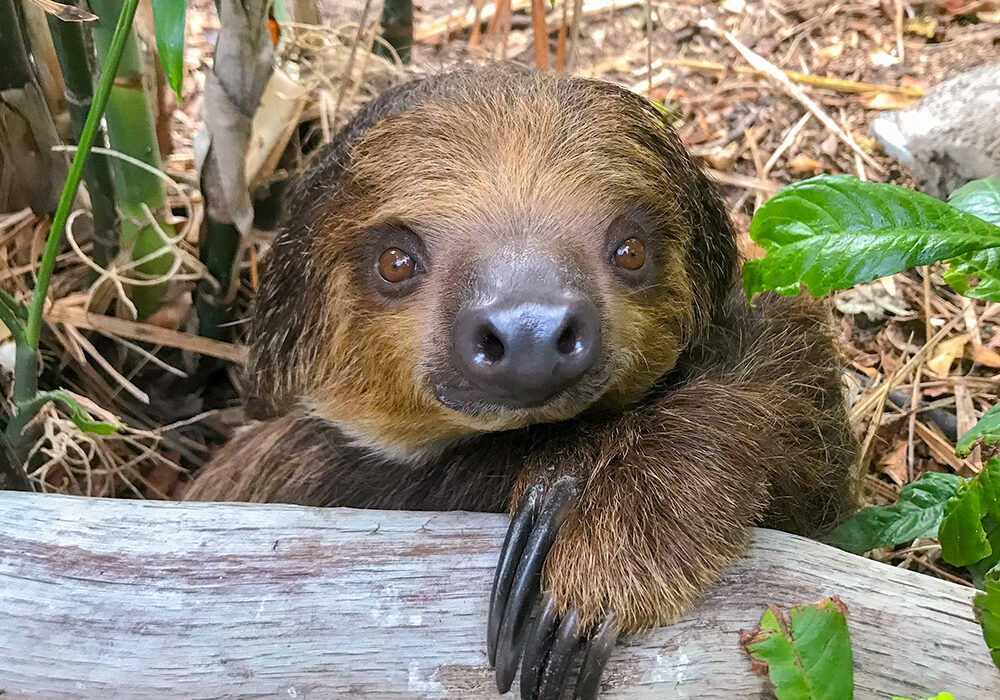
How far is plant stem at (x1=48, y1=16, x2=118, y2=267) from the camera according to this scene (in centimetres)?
324

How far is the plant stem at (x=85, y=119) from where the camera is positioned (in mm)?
3236

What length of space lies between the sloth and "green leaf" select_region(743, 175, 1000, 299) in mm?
471

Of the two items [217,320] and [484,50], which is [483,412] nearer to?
[217,320]

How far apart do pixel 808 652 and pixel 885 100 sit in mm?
4295

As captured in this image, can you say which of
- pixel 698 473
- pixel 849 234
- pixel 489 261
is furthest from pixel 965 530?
pixel 489 261

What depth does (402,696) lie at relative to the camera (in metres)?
2.14

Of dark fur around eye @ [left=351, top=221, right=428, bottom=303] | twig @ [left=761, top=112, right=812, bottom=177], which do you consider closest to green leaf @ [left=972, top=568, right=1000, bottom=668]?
dark fur around eye @ [left=351, top=221, right=428, bottom=303]

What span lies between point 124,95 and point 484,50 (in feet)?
8.03

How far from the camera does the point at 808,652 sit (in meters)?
2.03

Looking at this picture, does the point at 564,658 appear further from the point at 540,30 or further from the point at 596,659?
the point at 540,30

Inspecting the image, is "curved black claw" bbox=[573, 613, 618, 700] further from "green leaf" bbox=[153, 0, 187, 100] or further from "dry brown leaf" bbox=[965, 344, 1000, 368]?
"dry brown leaf" bbox=[965, 344, 1000, 368]

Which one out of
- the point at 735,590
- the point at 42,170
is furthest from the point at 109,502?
the point at 42,170

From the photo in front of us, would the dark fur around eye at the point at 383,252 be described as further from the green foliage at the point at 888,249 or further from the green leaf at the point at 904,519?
the green leaf at the point at 904,519

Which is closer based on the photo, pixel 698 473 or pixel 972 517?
pixel 972 517
